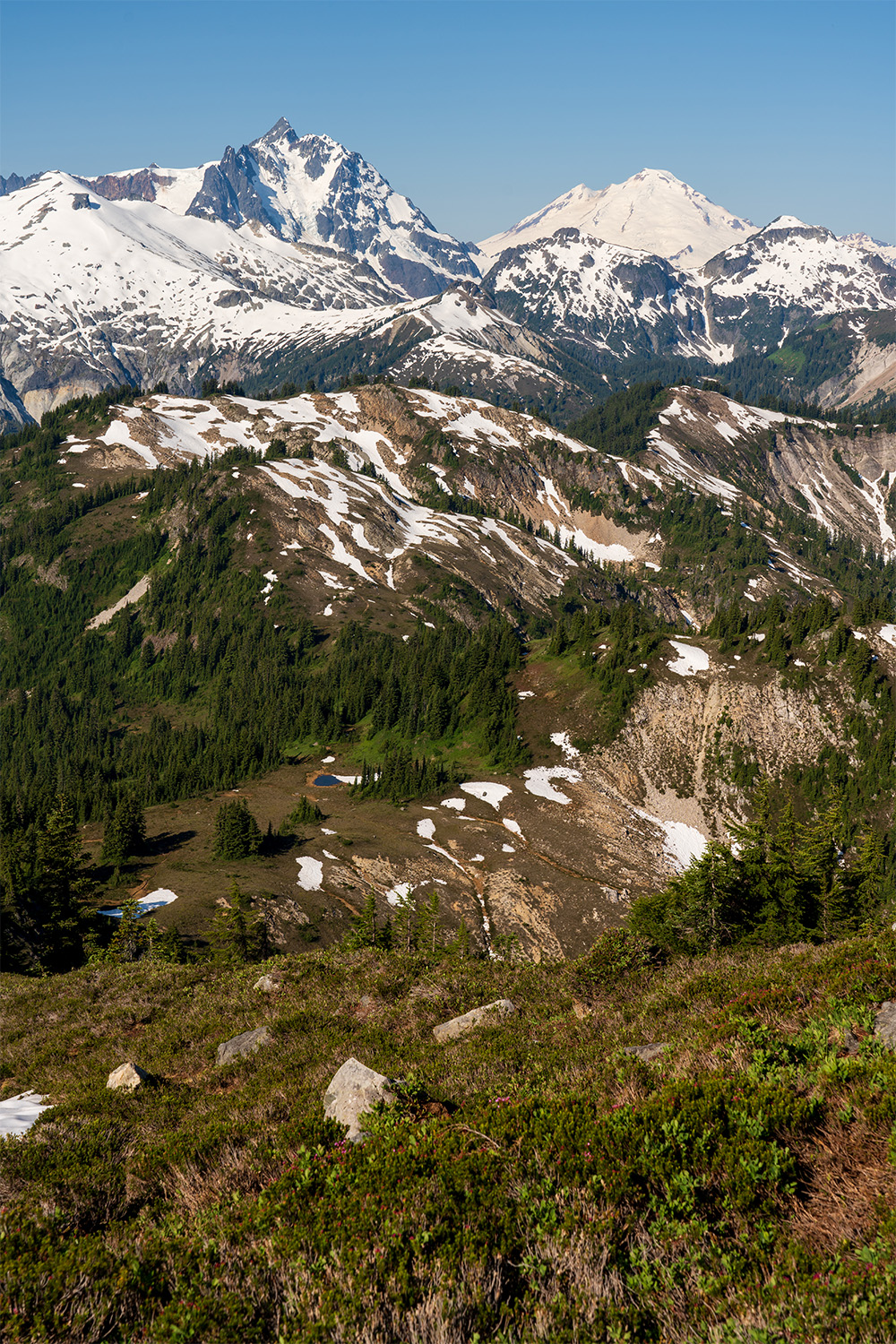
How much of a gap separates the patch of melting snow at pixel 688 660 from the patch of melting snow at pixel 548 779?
120ft

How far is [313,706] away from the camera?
629 ft

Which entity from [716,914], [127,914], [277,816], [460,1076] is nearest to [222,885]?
[127,914]

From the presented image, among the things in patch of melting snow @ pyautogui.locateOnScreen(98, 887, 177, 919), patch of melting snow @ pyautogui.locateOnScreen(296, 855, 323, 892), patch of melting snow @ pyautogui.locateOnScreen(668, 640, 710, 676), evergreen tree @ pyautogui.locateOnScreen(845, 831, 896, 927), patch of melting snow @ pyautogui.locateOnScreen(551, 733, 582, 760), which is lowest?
patch of melting snow @ pyautogui.locateOnScreen(296, 855, 323, 892)

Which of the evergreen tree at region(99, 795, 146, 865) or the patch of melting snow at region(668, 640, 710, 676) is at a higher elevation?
the patch of melting snow at region(668, 640, 710, 676)

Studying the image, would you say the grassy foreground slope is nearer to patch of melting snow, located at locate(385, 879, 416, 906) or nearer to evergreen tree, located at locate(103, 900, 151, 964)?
evergreen tree, located at locate(103, 900, 151, 964)

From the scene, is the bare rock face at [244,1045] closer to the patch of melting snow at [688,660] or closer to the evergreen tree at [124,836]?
the evergreen tree at [124,836]

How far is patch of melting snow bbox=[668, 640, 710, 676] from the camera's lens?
16850 centimetres

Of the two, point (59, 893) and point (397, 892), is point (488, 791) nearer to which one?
point (397, 892)

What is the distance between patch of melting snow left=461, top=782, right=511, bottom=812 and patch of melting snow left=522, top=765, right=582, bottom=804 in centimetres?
537

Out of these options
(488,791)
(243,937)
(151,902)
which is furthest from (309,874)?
(488,791)

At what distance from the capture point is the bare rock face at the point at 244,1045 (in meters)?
23.7

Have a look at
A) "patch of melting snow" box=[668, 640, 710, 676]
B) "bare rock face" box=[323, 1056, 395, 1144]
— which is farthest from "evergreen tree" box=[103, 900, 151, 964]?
"patch of melting snow" box=[668, 640, 710, 676]

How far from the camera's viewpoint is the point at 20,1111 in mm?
21250

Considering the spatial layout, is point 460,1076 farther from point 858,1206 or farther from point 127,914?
point 127,914
